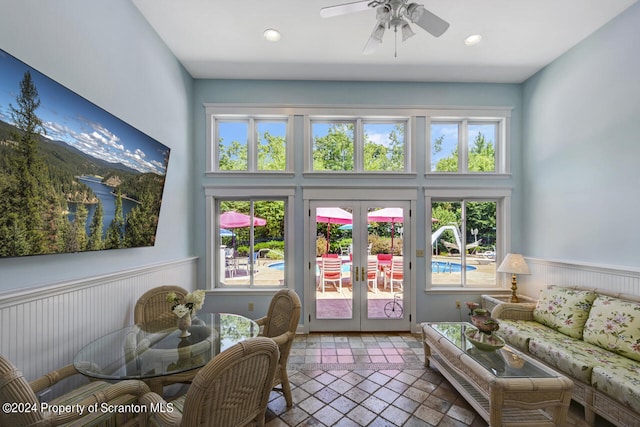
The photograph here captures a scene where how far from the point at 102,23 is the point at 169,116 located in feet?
3.60

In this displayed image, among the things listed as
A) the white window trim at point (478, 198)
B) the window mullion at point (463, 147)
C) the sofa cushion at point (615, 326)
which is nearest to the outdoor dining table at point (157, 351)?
the white window trim at point (478, 198)

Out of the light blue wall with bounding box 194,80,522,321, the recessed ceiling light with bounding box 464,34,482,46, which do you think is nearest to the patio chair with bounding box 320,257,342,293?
the light blue wall with bounding box 194,80,522,321

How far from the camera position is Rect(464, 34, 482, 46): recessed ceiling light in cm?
296

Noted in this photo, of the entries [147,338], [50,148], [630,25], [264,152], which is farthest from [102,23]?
[630,25]

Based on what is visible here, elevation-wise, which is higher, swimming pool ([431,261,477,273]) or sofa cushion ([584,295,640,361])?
swimming pool ([431,261,477,273])

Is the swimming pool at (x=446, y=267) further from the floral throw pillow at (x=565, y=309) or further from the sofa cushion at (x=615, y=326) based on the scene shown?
the sofa cushion at (x=615, y=326)

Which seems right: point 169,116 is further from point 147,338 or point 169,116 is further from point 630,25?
point 630,25

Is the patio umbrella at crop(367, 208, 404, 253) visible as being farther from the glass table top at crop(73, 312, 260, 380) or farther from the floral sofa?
the glass table top at crop(73, 312, 260, 380)

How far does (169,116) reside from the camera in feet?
10.5

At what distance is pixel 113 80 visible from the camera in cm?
228

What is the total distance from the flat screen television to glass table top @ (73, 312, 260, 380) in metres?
0.71

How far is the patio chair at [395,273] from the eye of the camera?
3938mm

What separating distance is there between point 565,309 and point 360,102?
11.6ft

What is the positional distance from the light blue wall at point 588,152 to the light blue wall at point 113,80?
487 cm
